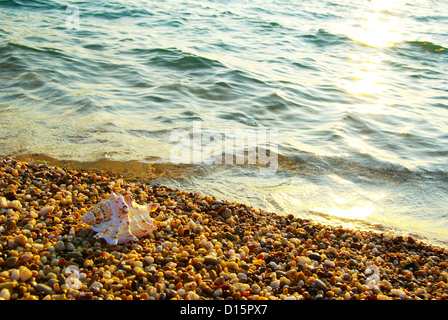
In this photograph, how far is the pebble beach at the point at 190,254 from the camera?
2.92m

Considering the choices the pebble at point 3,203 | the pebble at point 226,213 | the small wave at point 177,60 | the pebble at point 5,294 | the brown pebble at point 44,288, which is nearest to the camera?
the pebble at point 5,294

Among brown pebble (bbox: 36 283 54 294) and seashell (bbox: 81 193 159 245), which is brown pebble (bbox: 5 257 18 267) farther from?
seashell (bbox: 81 193 159 245)

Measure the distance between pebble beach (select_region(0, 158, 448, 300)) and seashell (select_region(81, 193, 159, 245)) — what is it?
0.22 ft

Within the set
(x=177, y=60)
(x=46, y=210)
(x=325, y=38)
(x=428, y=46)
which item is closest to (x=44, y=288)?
(x=46, y=210)

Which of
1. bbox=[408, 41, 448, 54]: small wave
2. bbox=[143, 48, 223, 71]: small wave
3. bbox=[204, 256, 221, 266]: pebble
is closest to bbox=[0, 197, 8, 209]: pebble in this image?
Answer: bbox=[204, 256, 221, 266]: pebble

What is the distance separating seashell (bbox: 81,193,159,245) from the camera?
338 centimetres

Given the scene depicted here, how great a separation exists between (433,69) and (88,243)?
38.9ft

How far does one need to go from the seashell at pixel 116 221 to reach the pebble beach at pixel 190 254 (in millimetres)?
68

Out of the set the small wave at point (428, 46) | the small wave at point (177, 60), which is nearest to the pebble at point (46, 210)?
the small wave at point (177, 60)

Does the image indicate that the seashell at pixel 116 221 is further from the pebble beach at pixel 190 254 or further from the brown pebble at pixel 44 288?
the brown pebble at pixel 44 288

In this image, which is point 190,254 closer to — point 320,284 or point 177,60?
point 320,284

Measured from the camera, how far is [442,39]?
15.6m

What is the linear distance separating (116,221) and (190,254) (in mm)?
674
